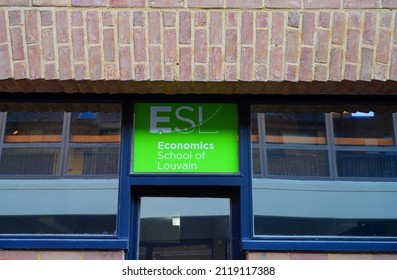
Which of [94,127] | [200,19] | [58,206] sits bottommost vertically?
[58,206]

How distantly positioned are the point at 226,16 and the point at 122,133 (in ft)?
3.55

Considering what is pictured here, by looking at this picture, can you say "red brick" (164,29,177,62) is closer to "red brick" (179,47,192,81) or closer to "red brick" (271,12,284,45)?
"red brick" (179,47,192,81)

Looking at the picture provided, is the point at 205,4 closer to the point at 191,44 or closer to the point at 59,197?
the point at 191,44

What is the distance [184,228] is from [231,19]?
147 cm

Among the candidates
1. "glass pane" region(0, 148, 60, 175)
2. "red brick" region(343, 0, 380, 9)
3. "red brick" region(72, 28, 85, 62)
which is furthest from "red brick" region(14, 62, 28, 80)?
"red brick" region(343, 0, 380, 9)

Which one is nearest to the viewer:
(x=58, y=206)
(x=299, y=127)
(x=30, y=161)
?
(x=58, y=206)

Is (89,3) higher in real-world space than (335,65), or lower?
higher

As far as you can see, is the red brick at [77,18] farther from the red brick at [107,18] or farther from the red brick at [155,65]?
Answer: the red brick at [155,65]

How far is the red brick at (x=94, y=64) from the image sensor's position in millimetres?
3521

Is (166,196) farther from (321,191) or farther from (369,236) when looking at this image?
(369,236)

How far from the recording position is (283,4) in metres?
3.62

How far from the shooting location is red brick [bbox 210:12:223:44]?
11.7 ft

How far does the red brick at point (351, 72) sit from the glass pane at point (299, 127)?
19.1 inches

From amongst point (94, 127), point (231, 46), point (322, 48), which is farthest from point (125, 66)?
point (322, 48)
